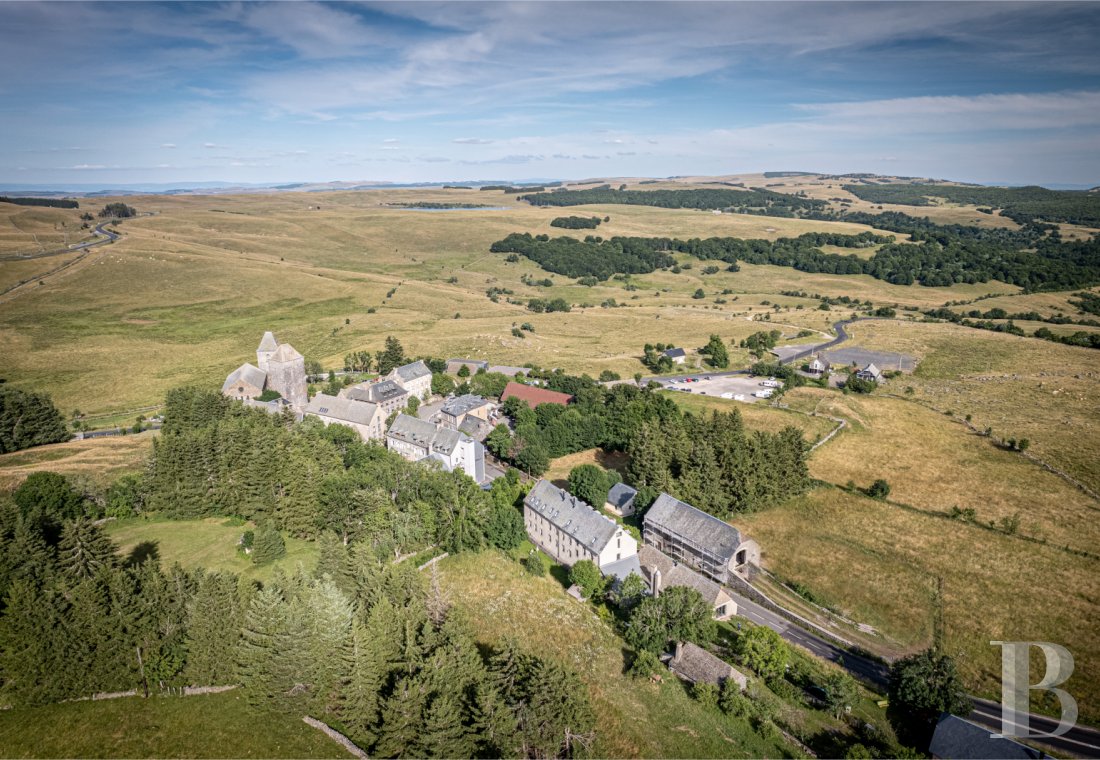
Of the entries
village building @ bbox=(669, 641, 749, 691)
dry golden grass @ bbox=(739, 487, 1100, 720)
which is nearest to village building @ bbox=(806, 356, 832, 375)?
dry golden grass @ bbox=(739, 487, 1100, 720)

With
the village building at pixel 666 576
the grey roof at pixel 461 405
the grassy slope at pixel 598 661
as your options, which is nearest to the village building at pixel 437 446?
the grey roof at pixel 461 405

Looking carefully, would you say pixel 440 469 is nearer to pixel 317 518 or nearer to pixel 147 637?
pixel 317 518

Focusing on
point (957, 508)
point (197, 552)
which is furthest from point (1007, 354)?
point (197, 552)

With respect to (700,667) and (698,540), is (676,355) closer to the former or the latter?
(698,540)

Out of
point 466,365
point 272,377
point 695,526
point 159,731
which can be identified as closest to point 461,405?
point 466,365

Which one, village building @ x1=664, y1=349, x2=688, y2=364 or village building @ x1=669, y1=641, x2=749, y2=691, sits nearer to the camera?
village building @ x1=669, y1=641, x2=749, y2=691

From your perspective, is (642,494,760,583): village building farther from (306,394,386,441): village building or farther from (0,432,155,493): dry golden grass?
(0,432,155,493): dry golden grass

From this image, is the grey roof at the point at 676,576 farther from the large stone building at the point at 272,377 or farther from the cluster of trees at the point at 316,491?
the large stone building at the point at 272,377
